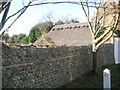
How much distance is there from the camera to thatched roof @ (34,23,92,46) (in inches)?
822

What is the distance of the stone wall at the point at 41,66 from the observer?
4934mm

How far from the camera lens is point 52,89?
22.5 feet

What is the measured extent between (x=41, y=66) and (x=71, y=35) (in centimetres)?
1647

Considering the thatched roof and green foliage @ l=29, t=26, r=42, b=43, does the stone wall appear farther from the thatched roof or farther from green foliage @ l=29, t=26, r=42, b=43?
green foliage @ l=29, t=26, r=42, b=43

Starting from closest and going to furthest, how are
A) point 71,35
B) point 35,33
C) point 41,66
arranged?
1. point 41,66
2. point 71,35
3. point 35,33

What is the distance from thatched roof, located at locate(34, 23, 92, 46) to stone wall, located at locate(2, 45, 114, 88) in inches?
422

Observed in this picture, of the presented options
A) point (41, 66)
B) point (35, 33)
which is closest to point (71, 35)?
point (41, 66)

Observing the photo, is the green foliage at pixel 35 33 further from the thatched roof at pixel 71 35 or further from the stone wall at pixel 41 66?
the stone wall at pixel 41 66

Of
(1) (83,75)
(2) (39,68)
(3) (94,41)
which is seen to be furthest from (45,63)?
(3) (94,41)

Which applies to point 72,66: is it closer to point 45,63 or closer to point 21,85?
point 45,63

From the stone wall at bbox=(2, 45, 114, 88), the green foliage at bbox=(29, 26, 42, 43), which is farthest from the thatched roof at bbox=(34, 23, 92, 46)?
the green foliage at bbox=(29, 26, 42, 43)

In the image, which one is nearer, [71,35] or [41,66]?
[41,66]

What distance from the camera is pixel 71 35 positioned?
883 inches

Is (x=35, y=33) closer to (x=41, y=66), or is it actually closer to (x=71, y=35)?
(x=71, y=35)
